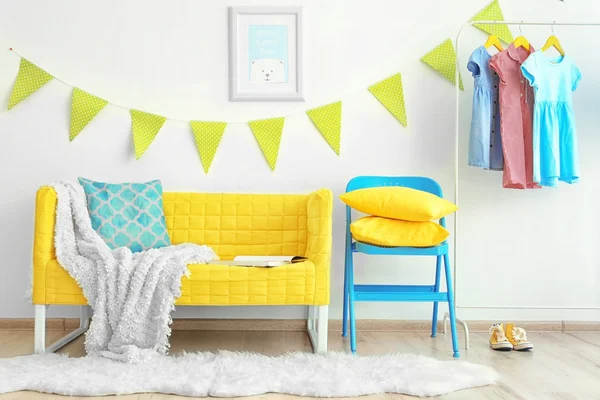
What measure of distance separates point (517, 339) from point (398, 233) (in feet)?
2.22

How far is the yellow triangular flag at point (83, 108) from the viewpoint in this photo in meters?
2.90

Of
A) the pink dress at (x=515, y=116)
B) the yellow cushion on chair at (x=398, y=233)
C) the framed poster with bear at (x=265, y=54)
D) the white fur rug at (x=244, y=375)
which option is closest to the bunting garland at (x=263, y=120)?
the framed poster with bear at (x=265, y=54)

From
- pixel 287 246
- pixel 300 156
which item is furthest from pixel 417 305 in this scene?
pixel 300 156

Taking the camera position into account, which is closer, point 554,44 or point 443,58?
point 554,44

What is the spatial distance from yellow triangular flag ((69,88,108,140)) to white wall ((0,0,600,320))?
0.05 m

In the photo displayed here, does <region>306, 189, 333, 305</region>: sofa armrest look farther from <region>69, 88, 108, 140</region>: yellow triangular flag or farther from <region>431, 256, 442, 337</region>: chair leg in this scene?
<region>69, 88, 108, 140</region>: yellow triangular flag

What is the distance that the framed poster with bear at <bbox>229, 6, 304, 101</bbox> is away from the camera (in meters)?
2.95

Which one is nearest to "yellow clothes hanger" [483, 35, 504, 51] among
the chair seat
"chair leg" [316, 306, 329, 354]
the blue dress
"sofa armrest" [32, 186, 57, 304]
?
the blue dress

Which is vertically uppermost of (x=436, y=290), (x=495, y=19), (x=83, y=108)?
(x=495, y=19)

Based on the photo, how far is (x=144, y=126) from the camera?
2924mm

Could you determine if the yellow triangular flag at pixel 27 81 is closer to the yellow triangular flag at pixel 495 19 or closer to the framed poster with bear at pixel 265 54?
the framed poster with bear at pixel 265 54

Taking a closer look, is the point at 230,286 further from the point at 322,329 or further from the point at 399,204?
the point at 399,204

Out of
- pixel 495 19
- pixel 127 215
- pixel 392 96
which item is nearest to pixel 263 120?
pixel 392 96

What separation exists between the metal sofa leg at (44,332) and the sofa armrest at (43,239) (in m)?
0.06
